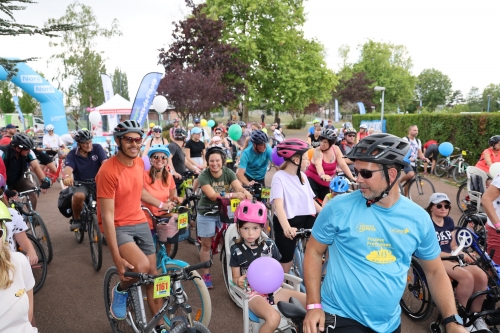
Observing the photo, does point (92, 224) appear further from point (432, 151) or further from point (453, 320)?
point (432, 151)

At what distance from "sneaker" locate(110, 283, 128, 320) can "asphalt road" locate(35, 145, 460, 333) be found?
2.91ft

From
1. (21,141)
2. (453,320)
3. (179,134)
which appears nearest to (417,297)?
(453,320)

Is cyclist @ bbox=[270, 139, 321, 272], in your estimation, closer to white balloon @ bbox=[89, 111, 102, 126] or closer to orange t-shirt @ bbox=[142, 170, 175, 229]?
orange t-shirt @ bbox=[142, 170, 175, 229]

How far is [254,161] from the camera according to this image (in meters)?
6.33

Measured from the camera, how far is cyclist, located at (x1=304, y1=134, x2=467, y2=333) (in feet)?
6.50

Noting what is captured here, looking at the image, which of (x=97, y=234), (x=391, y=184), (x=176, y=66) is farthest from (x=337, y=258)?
(x=176, y=66)

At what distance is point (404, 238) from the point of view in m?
2.00

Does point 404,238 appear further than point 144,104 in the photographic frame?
No

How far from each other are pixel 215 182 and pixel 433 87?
312 ft

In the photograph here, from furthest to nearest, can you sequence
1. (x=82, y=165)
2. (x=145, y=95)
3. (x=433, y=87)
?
(x=433, y=87) → (x=145, y=95) → (x=82, y=165)

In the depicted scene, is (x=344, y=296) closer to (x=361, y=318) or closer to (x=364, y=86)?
(x=361, y=318)

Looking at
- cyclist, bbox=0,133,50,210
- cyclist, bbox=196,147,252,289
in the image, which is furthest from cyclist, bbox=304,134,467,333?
cyclist, bbox=0,133,50,210

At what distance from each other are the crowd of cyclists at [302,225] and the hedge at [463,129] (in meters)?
9.84

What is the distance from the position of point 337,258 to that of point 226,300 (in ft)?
10.2
